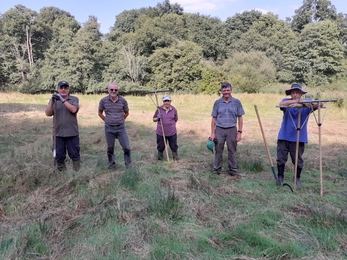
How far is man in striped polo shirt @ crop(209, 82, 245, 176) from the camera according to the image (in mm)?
5402

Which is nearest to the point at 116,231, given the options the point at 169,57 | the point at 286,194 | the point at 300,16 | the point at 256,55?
the point at 286,194

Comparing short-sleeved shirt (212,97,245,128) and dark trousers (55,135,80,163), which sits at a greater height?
short-sleeved shirt (212,97,245,128)

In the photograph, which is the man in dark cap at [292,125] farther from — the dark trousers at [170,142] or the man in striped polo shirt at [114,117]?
the man in striped polo shirt at [114,117]

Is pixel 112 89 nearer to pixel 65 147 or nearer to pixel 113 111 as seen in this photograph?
pixel 113 111

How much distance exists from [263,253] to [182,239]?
32.2 inches

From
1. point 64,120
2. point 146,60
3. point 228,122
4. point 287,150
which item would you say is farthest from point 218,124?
point 146,60

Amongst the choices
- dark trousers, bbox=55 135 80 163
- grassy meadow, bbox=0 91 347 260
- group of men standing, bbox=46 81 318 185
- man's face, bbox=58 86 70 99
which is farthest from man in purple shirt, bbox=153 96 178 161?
man's face, bbox=58 86 70 99

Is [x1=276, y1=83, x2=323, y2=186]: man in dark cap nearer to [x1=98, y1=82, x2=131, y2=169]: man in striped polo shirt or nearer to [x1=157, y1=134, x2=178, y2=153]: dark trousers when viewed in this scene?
[x1=157, y1=134, x2=178, y2=153]: dark trousers

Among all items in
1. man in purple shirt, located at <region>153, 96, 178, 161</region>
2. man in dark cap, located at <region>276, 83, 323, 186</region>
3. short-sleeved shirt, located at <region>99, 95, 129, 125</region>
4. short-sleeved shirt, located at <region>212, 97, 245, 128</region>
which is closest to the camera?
man in dark cap, located at <region>276, 83, 323, 186</region>

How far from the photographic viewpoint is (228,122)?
541 cm

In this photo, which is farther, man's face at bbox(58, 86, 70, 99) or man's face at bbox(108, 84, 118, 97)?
man's face at bbox(108, 84, 118, 97)

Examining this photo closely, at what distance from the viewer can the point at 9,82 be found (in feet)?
120

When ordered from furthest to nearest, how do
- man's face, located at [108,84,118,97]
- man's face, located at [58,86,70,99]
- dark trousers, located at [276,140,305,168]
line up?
man's face, located at [108,84,118,97] → man's face, located at [58,86,70,99] → dark trousers, located at [276,140,305,168]

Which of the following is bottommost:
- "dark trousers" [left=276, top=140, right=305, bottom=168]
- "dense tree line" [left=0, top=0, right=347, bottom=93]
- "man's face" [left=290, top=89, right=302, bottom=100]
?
"dark trousers" [left=276, top=140, right=305, bottom=168]
